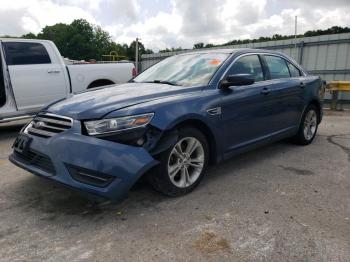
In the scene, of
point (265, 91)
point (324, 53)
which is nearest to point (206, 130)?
point (265, 91)

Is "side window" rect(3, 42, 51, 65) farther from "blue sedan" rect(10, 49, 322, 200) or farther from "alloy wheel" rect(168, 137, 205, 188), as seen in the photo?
"alloy wheel" rect(168, 137, 205, 188)

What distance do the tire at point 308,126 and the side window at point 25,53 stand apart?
5.05m

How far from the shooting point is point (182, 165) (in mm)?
3637

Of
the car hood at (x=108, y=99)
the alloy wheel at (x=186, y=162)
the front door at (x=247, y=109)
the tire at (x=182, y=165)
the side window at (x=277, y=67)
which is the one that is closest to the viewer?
the car hood at (x=108, y=99)

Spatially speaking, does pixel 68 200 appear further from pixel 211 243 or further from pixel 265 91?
pixel 265 91

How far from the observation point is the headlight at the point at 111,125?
10.2 feet

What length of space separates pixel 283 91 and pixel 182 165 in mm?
2262

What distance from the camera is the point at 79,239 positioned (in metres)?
2.83

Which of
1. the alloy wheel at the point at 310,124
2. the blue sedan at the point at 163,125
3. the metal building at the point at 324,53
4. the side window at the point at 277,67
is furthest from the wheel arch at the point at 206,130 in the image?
the metal building at the point at 324,53

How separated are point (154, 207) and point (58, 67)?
15.8ft

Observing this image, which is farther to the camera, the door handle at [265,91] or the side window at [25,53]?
the side window at [25,53]

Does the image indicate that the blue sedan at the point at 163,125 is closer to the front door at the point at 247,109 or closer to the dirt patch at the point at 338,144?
the front door at the point at 247,109

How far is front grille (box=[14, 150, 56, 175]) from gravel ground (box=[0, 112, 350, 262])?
0.75 ft

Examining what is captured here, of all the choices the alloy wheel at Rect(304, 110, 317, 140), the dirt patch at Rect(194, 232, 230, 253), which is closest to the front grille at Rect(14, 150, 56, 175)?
the dirt patch at Rect(194, 232, 230, 253)
